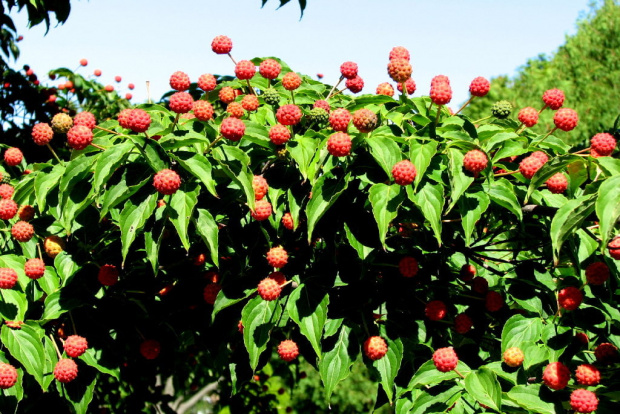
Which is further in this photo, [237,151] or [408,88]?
[408,88]

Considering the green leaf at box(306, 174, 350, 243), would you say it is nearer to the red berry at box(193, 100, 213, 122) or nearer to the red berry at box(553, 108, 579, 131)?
the red berry at box(193, 100, 213, 122)

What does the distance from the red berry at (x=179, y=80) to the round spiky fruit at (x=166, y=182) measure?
733mm

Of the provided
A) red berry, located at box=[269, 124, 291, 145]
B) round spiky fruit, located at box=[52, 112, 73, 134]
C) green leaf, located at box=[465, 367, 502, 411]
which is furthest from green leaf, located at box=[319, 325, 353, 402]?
round spiky fruit, located at box=[52, 112, 73, 134]

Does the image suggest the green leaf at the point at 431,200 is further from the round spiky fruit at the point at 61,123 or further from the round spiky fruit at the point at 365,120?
the round spiky fruit at the point at 61,123

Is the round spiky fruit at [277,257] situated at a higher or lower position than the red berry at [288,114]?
lower

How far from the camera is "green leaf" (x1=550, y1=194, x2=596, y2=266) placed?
208 centimetres

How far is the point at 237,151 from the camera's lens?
101 inches

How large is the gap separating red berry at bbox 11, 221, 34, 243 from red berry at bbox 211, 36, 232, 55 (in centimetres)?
126

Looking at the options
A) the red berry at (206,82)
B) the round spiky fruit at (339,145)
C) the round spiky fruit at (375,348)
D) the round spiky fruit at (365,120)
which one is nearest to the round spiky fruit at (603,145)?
the round spiky fruit at (365,120)

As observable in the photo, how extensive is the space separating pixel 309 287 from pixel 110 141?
3.50ft

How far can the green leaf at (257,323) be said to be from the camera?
2.72 metres

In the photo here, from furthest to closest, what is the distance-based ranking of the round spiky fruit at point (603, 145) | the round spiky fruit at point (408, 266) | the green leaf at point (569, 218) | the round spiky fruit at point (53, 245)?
the round spiky fruit at point (53, 245) → the round spiky fruit at point (408, 266) → the round spiky fruit at point (603, 145) → the green leaf at point (569, 218)

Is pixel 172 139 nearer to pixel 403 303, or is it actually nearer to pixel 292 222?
pixel 292 222

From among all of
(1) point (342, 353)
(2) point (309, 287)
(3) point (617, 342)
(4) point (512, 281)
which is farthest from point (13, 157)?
(3) point (617, 342)
